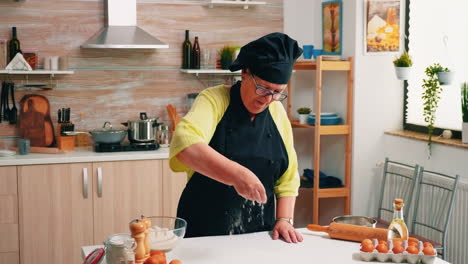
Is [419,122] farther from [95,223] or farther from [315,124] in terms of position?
[95,223]

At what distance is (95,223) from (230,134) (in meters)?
2.13

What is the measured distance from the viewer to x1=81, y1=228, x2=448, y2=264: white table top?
212 centimetres

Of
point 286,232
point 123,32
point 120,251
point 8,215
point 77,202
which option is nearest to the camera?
point 120,251

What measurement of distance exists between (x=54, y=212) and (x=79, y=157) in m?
0.42

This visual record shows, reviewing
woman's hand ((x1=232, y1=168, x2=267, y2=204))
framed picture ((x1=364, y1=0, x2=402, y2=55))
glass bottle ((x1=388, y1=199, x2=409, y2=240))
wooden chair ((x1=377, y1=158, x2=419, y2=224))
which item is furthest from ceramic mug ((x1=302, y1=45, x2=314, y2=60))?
woman's hand ((x1=232, y1=168, x2=267, y2=204))

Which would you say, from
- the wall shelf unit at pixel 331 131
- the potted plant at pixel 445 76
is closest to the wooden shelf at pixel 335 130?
the wall shelf unit at pixel 331 131

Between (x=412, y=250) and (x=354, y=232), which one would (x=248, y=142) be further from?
(x=412, y=250)

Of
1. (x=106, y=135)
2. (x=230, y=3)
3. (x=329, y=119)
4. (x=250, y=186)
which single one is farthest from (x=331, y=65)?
(x=250, y=186)

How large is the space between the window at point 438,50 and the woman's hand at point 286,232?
6.78 ft

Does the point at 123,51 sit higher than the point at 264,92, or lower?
higher

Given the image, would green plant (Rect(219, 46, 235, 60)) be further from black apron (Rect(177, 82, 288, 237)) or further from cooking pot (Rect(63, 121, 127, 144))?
black apron (Rect(177, 82, 288, 237))

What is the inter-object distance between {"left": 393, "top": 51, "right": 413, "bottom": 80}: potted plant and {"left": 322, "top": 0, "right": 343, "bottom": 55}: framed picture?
1.83ft

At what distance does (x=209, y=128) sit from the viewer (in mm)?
2318

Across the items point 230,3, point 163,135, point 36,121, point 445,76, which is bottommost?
point 163,135
